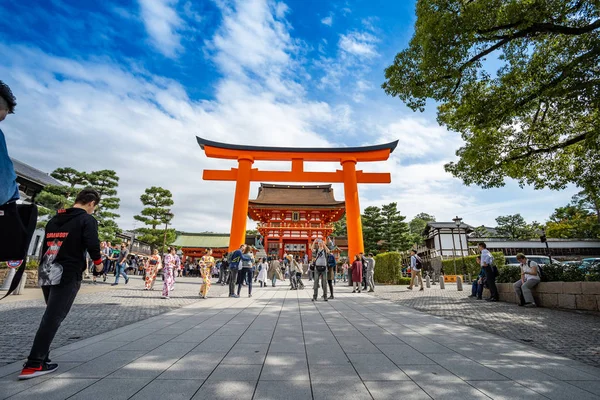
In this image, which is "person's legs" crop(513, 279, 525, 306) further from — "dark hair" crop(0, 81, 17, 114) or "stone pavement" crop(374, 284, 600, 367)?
"dark hair" crop(0, 81, 17, 114)

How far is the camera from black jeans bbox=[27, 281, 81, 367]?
234 centimetres

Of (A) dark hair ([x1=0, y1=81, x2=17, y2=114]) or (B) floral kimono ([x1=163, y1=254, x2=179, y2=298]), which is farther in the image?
(B) floral kimono ([x1=163, y1=254, x2=179, y2=298])

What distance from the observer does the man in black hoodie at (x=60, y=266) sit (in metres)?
2.40

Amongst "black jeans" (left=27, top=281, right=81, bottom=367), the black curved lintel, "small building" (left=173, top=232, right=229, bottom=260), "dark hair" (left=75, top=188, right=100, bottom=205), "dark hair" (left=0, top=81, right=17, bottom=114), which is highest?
the black curved lintel

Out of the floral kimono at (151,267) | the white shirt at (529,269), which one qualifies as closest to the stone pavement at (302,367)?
the white shirt at (529,269)

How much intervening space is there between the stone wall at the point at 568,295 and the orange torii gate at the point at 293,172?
9.13m

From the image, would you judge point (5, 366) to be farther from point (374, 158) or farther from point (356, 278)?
point (374, 158)

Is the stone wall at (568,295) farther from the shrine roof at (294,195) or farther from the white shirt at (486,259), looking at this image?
the shrine roof at (294,195)

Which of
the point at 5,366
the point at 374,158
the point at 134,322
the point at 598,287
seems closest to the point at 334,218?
the point at 374,158

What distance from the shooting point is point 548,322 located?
5105mm

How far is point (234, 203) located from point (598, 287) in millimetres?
14398

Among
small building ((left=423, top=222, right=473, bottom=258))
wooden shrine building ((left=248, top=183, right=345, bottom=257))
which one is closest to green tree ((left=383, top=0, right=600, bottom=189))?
wooden shrine building ((left=248, top=183, right=345, bottom=257))

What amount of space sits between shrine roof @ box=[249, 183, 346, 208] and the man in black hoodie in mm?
22767

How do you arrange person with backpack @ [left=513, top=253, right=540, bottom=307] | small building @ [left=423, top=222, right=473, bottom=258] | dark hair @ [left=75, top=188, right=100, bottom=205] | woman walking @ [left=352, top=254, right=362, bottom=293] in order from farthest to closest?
small building @ [left=423, top=222, right=473, bottom=258] → woman walking @ [left=352, top=254, right=362, bottom=293] → person with backpack @ [left=513, top=253, right=540, bottom=307] → dark hair @ [left=75, top=188, right=100, bottom=205]
